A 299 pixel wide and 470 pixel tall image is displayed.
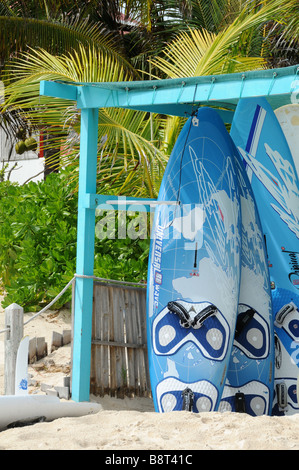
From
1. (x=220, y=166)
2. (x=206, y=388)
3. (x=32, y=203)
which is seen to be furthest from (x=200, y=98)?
(x=32, y=203)

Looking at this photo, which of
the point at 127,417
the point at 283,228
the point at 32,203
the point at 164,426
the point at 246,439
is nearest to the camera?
the point at 246,439

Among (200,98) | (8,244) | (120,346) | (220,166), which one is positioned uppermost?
(200,98)

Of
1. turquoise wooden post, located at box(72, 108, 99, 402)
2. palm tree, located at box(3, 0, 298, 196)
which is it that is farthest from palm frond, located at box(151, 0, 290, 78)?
turquoise wooden post, located at box(72, 108, 99, 402)

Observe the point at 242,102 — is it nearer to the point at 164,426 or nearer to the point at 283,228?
the point at 283,228

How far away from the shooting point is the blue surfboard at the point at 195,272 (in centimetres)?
529

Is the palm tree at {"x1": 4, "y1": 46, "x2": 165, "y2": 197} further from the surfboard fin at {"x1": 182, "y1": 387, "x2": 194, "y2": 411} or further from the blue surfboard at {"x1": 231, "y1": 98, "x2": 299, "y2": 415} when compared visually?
the surfboard fin at {"x1": 182, "y1": 387, "x2": 194, "y2": 411}

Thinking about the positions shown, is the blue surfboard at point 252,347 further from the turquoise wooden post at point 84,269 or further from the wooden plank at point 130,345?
the turquoise wooden post at point 84,269

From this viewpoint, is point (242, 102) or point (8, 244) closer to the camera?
point (242, 102)

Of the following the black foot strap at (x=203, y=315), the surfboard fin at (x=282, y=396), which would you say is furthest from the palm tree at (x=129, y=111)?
the surfboard fin at (x=282, y=396)

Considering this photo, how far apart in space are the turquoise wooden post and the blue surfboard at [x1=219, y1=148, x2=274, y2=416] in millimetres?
1049

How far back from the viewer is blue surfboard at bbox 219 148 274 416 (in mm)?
5457

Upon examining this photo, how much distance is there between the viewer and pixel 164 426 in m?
3.94

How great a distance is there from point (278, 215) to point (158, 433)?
9.19ft

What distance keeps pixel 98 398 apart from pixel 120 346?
0.46 metres
